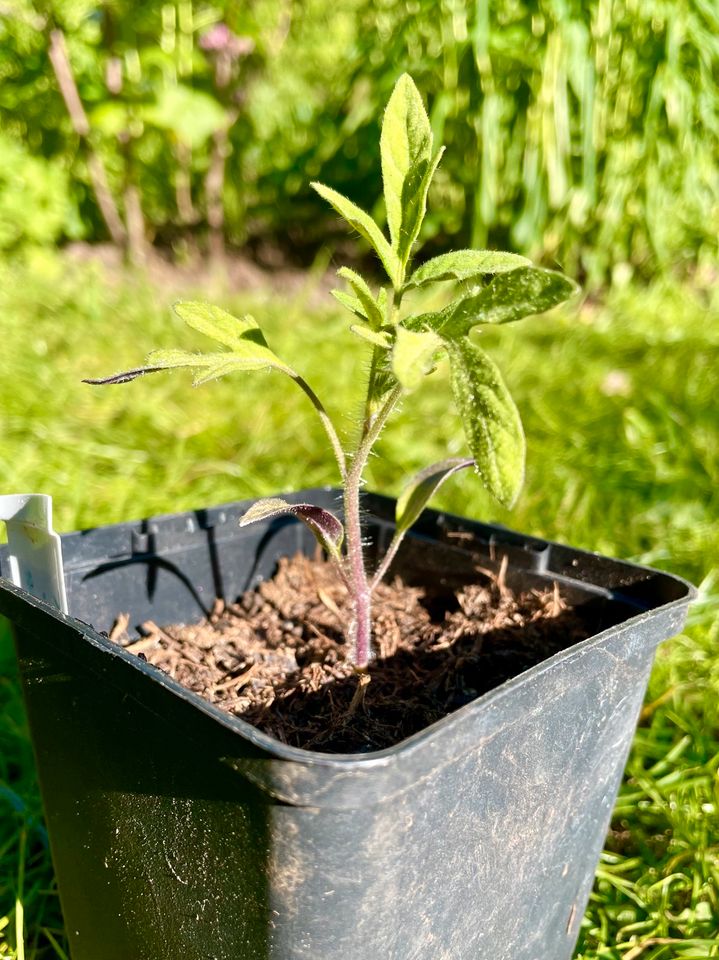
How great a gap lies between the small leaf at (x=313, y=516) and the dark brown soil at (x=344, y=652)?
5.2 inches

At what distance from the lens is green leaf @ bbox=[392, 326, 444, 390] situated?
0.59 m

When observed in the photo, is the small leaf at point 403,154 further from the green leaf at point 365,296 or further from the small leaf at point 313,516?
the small leaf at point 313,516

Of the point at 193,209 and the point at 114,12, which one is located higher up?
the point at 114,12

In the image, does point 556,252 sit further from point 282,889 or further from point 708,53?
point 282,889

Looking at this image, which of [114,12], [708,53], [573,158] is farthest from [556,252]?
[114,12]

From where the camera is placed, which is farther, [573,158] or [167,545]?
[573,158]

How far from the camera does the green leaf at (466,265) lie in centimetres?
70

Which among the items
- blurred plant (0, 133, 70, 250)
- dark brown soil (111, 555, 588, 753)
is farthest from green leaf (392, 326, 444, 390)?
blurred plant (0, 133, 70, 250)

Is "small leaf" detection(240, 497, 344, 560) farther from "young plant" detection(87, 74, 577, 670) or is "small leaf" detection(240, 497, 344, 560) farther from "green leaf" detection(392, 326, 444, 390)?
"green leaf" detection(392, 326, 444, 390)

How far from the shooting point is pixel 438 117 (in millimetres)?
2904

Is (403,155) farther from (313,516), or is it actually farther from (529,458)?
(529,458)

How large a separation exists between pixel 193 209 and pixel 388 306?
3.93 meters

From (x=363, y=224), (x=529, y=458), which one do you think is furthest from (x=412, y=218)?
(x=529, y=458)

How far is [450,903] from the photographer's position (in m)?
0.75
